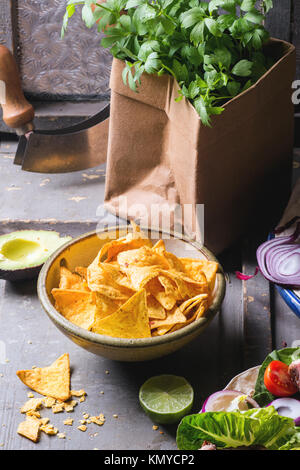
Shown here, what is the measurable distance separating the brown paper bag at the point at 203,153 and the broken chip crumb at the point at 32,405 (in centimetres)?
57

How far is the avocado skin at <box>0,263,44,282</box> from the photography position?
57.4 inches

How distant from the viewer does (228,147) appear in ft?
4.85

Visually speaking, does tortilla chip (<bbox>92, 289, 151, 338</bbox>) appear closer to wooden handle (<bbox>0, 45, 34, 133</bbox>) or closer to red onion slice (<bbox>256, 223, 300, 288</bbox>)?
red onion slice (<bbox>256, 223, 300, 288</bbox>)

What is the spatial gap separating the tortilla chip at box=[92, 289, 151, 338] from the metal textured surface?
3.86 ft

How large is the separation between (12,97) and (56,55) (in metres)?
0.33

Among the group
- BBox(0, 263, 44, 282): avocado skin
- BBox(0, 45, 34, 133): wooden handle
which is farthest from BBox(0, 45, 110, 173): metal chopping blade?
BBox(0, 263, 44, 282): avocado skin

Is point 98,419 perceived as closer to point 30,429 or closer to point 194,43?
point 30,429

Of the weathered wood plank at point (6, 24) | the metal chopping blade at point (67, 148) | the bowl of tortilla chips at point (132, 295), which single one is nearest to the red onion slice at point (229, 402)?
the bowl of tortilla chips at point (132, 295)

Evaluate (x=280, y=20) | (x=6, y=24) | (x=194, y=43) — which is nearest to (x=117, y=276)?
(x=194, y=43)

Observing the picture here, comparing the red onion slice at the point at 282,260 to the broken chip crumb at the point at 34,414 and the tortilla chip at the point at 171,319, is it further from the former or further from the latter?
the broken chip crumb at the point at 34,414

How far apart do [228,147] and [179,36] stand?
0.90 feet

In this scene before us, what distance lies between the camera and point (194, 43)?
137 centimetres

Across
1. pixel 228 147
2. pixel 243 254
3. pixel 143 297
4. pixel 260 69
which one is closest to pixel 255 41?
pixel 260 69
